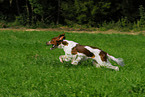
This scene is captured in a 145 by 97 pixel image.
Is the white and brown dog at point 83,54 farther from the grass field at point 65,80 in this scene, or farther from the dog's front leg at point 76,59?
the grass field at point 65,80

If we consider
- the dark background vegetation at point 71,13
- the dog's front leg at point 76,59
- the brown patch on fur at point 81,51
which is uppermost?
the dark background vegetation at point 71,13

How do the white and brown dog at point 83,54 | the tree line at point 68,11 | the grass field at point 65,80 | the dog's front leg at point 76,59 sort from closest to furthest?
the grass field at point 65,80 → the white and brown dog at point 83,54 → the dog's front leg at point 76,59 → the tree line at point 68,11

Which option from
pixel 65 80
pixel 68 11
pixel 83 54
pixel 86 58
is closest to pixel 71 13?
pixel 68 11

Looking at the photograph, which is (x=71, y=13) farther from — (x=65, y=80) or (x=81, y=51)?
(x=65, y=80)

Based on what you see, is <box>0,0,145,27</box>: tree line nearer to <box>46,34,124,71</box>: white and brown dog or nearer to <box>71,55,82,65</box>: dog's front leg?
<box>46,34,124,71</box>: white and brown dog

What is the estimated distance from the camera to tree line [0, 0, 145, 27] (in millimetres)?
25266

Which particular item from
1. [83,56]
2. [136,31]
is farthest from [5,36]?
[136,31]

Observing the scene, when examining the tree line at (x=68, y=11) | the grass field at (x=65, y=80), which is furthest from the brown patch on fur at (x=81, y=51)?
the tree line at (x=68, y=11)

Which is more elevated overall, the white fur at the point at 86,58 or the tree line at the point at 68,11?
the tree line at the point at 68,11

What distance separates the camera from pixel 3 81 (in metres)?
6.29

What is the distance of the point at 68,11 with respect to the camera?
26734 mm

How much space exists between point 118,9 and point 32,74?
81.5 feet

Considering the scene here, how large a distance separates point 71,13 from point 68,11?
428mm

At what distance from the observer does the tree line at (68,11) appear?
25.3 metres
